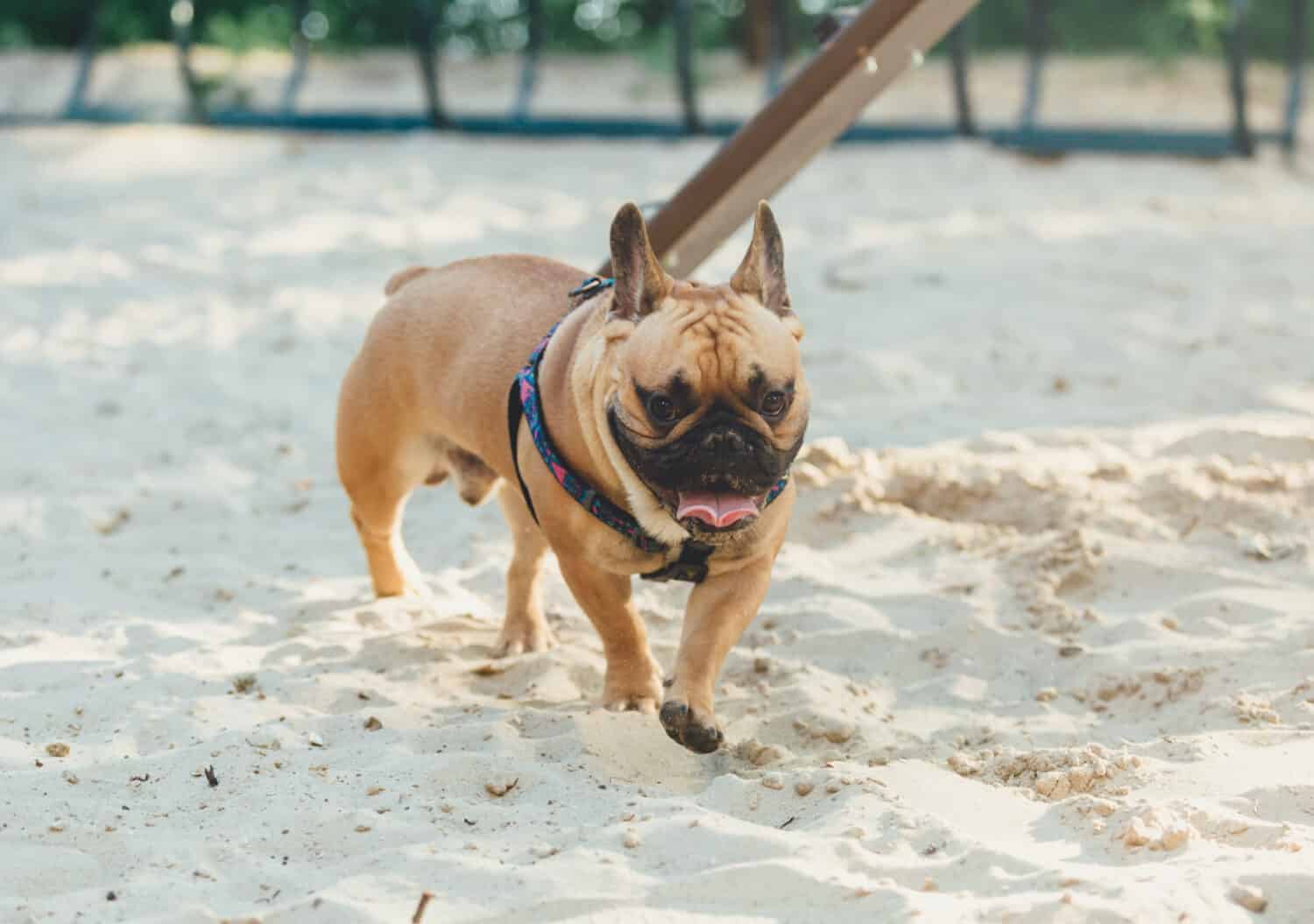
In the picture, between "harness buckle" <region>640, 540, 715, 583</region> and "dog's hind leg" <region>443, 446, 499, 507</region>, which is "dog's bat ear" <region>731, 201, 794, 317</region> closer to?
"harness buckle" <region>640, 540, 715, 583</region>

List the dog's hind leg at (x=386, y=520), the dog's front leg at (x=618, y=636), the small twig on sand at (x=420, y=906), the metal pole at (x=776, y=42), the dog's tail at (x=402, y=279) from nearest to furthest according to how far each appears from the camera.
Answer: the small twig on sand at (x=420, y=906) < the dog's front leg at (x=618, y=636) < the dog's hind leg at (x=386, y=520) < the dog's tail at (x=402, y=279) < the metal pole at (x=776, y=42)

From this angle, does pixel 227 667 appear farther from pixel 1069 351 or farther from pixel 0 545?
pixel 1069 351

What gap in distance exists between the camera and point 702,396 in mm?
2998

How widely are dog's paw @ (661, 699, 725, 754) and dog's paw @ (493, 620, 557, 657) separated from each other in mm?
1024

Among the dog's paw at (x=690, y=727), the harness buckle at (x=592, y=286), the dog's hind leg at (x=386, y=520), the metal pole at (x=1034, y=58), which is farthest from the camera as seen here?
the metal pole at (x=1034, y=58)

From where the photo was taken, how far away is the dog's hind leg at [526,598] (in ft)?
13.6

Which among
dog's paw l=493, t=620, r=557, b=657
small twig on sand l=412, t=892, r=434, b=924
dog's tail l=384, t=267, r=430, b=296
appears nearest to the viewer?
small twig on sand l=412, t=892, r=434, b=924

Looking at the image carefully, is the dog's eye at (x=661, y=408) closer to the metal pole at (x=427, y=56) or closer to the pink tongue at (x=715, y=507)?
the pink tongue at (x=715, y=507)

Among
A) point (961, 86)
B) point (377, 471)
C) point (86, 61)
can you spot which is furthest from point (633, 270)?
point (86, 61)

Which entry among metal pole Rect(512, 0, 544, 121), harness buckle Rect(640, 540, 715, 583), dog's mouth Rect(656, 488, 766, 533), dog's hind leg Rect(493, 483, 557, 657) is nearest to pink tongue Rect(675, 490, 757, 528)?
dog's mouth Rect(656, 488, 766, 533)

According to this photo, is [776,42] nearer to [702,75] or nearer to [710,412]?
[702,75]

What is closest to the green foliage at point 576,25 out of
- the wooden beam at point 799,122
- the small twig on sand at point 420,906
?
the wooden beam at point 799,122

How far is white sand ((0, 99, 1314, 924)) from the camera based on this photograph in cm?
265

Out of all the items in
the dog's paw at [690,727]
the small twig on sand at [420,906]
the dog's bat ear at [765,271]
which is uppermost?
the dog's bat ear at [765,271]
